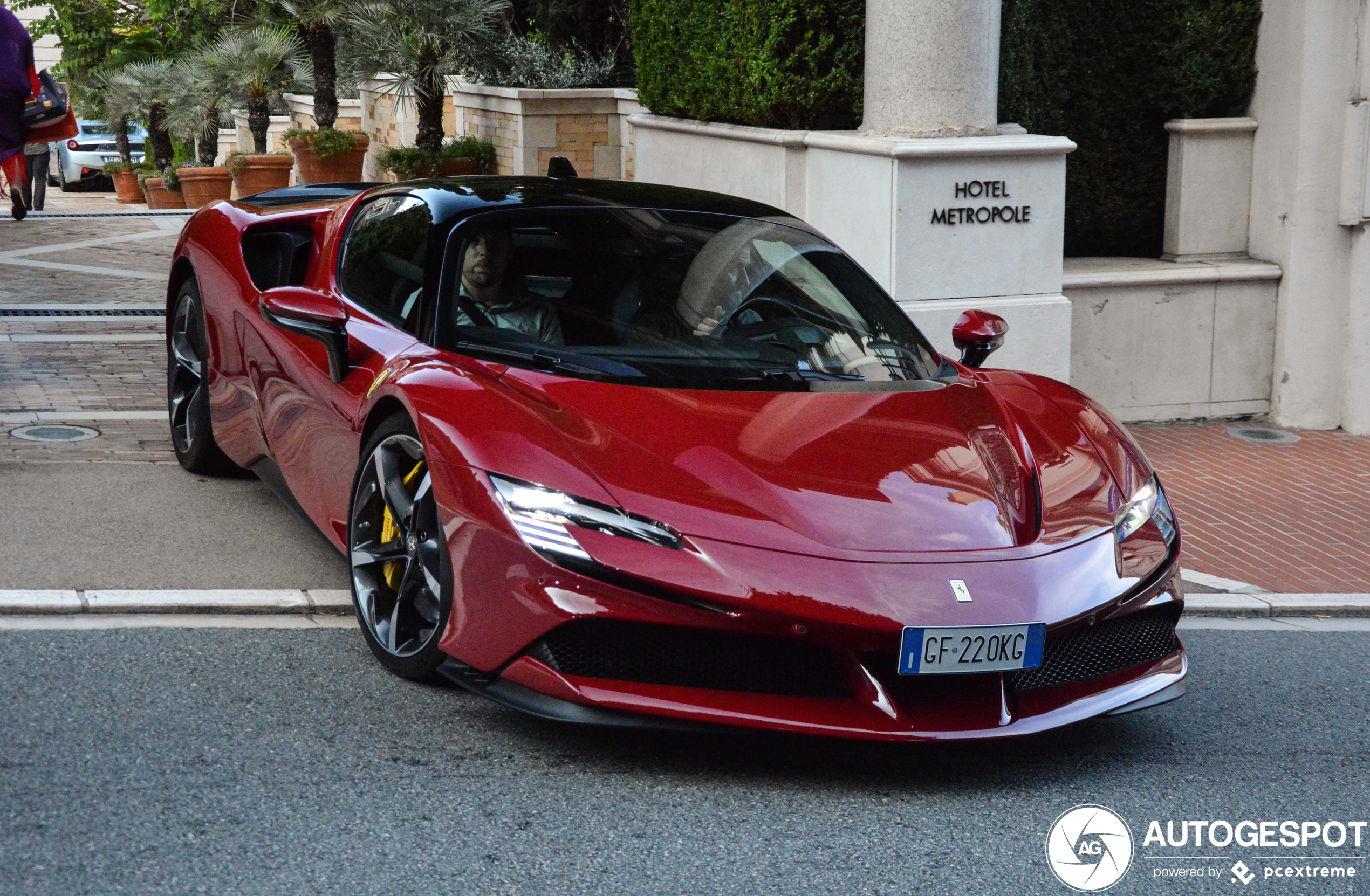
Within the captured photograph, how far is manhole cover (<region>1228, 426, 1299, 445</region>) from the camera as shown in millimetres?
8688

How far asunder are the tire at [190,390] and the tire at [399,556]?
84.7 inches

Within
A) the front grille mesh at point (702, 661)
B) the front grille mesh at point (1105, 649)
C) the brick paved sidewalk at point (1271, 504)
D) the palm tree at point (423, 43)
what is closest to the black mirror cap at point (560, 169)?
the front grille mesh at point (702, 661)

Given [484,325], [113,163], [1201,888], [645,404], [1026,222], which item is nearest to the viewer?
[1201,888]

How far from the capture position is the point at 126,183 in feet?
93.9

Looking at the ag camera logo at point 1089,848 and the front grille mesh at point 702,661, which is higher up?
the front grille mesh at point 702,661

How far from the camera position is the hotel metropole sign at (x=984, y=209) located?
8055 mm

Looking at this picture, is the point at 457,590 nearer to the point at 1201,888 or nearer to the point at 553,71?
the point at 1201,888

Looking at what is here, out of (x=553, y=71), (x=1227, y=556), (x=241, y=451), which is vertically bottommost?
(x=1227, y=556)

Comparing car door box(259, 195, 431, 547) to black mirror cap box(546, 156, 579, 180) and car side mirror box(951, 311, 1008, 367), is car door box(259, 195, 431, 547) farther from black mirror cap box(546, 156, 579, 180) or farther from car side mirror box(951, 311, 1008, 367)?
car side mirror box(951, 311, 1008, 367)

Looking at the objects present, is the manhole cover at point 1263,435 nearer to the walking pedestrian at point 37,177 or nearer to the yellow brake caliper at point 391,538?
the yellow brake caliper at point 391,538

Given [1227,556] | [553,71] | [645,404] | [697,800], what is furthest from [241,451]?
[553,71]

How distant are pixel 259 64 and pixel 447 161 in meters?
5.29

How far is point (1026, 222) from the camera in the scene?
8.23 meters

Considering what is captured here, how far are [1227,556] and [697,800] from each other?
350 centimetres
